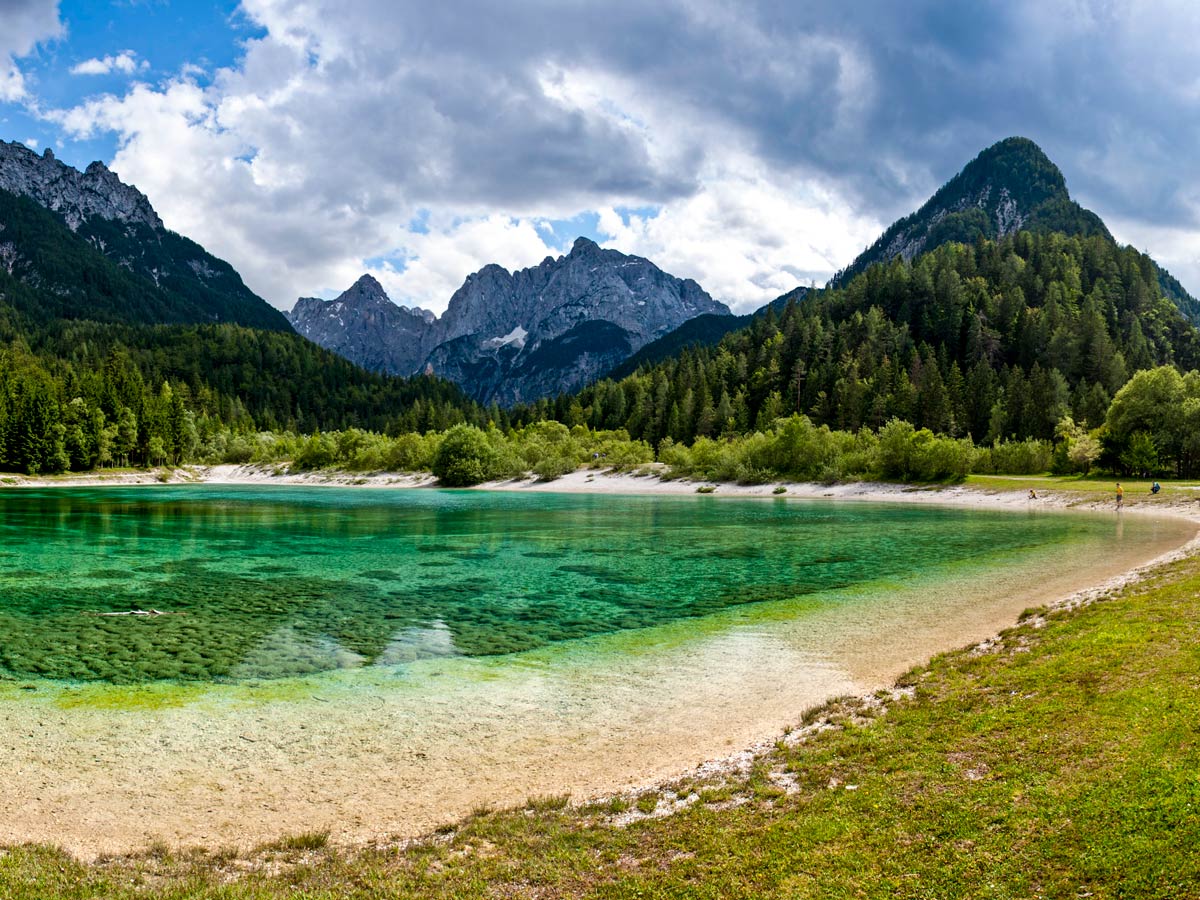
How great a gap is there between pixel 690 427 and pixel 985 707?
146144 mm

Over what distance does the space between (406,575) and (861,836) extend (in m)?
28.2

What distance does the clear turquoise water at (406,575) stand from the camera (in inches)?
781

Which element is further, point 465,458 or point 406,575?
point 465,458

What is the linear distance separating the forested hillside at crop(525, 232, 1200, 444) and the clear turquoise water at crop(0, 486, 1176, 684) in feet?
236

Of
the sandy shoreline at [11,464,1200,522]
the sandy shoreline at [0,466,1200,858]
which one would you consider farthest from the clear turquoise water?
the sandy shoreline at [11,464,1200,522]

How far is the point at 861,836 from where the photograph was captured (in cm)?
806

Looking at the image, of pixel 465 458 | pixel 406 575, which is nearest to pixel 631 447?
pixel 465 458

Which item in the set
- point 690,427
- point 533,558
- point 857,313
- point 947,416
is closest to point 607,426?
point 690,427

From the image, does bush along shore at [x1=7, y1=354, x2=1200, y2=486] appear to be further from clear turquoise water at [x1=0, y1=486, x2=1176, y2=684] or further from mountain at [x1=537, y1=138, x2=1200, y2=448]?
clear turquoise water at [x1=0, y1=486, x2=1176, y2=684]

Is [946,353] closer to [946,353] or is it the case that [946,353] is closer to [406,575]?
[946,353]

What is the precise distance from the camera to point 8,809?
10156 millimetres

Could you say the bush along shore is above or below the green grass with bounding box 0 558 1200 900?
above

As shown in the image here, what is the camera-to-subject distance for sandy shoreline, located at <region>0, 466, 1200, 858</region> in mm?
9977

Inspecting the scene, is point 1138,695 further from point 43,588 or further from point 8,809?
point 43,588
